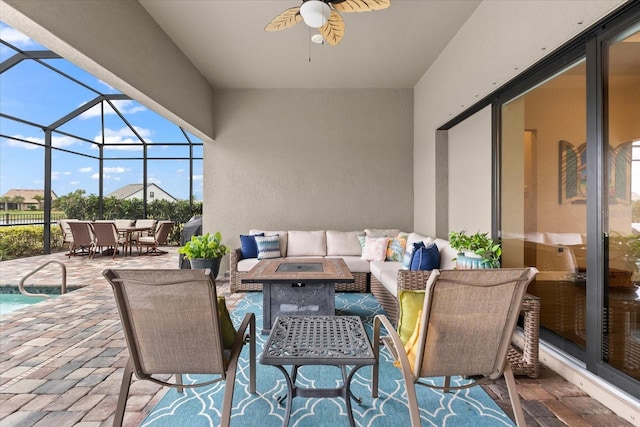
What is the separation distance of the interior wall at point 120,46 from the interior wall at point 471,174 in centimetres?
365

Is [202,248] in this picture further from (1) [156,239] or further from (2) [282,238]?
(1) [156,239]

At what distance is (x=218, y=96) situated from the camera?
5.41 metres

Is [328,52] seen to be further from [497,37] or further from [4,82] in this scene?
[4,82]

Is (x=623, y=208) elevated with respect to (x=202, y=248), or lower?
elevated

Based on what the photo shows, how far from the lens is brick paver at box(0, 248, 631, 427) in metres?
1.77

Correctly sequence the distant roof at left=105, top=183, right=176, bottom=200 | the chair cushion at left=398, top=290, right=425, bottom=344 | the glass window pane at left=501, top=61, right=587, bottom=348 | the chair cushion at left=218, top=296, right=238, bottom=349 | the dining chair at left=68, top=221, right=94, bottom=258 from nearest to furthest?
1. the chair cushion at left=218, top=296, right=238, bottom=349
2. the chair cushion at left=398, top=290, right=425, bottom=344
3. the glass window pane at left=501, top=61, right=587, bottom=348
4. the dining chair at left=68, top=221, right=94, bottom=258
5. the distant roof at left=105, top=183, right=176, bottom=200

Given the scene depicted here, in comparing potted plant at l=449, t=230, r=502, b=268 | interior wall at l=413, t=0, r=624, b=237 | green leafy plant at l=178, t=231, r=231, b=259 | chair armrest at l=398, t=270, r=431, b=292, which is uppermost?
interior wall at l=413, t=0, r=624, b=237

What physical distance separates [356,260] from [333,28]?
293 cm

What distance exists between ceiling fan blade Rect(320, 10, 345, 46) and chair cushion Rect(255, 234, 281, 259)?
111 inches

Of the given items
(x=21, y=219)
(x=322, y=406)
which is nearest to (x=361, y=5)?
(x=322, y=406)

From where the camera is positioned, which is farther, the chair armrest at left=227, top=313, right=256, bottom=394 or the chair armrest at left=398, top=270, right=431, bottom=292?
the chair armrest at left=398, top=270, right=431, bottom=292

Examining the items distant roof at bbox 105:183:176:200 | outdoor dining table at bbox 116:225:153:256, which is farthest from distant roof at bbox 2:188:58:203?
outdoor dining table at bbox 116:225:153:256

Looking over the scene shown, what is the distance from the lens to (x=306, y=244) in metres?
4.98

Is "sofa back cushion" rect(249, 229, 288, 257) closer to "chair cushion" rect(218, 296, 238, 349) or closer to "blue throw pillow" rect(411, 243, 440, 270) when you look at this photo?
"blue throw pillow" rect(411, 243, 440, 270)
